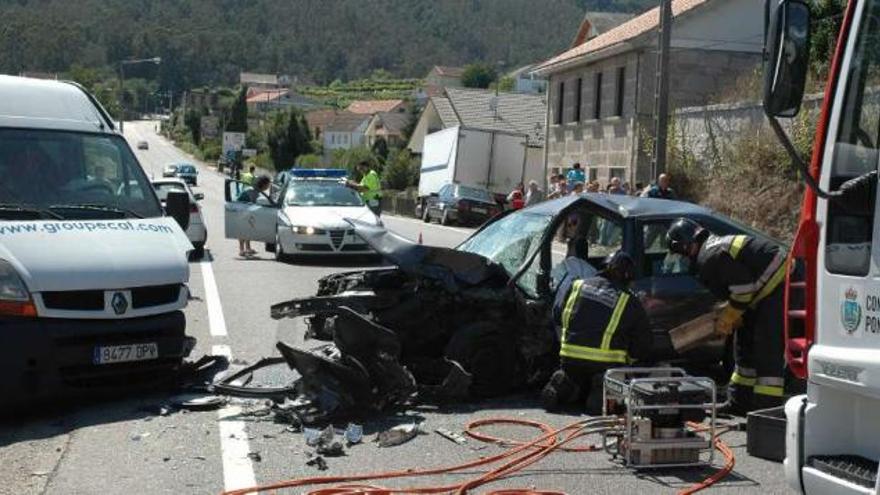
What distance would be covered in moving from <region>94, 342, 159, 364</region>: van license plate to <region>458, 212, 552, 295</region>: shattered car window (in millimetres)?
2812

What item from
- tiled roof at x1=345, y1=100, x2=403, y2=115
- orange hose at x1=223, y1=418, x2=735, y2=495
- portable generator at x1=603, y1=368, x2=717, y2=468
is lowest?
orange hose at x1=223, y1=418, x2=735, y2=495

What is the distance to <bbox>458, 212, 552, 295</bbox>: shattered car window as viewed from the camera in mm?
8586

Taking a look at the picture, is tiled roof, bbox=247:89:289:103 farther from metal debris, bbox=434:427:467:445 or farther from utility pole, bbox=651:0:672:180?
metal debris, bbox=434:427:467:445

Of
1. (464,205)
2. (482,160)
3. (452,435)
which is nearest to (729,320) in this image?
(452,435)

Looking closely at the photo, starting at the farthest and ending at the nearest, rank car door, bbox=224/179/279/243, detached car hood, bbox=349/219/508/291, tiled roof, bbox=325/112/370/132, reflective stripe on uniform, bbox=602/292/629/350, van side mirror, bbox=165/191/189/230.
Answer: tiled roof, bbox=325/112/370/132, car door, bbox=224/179/279/243, van side mirror, bbox=165/191/189/230, detached car hood, bbox=349/219/508/291, reflective stripe on uniform, bbox=602/292/629/350

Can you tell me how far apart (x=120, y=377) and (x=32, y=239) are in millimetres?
1175

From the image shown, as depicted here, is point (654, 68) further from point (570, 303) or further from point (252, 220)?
point (570, 303)

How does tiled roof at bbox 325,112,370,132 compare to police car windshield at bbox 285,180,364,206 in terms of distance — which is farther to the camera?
tiled roof at bbox 325,112,370,132

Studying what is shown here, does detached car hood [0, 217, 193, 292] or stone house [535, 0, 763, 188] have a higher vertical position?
stone house [535, 0, 763, 188]

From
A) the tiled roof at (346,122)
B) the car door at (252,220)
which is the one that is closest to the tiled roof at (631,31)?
the car door at (252,220)

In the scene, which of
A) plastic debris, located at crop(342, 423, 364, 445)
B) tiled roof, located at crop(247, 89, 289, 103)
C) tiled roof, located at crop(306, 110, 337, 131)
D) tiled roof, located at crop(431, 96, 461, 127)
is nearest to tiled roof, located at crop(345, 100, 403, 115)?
tiled roof, located at crop(306, 110, 337, 131)

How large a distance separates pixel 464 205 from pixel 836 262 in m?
28.8

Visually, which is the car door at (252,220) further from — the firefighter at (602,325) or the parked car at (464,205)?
the parked car at (464,205)

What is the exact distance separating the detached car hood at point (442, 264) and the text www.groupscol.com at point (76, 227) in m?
1.72
